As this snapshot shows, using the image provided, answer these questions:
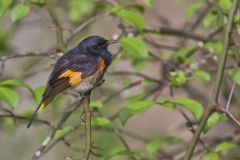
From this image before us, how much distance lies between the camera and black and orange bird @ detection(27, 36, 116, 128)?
12.2 feet

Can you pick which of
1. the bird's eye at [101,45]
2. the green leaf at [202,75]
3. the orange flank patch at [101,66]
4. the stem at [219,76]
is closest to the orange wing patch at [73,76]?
the orange flank patch at [101,66]

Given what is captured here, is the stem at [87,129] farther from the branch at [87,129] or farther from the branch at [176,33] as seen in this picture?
the branch at [176,33]

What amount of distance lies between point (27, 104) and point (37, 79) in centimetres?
48

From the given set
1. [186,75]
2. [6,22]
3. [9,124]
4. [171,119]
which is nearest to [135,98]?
[186,75]

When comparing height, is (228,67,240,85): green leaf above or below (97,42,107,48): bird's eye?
above

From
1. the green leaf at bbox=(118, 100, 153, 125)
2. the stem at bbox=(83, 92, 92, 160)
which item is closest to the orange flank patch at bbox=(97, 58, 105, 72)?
the green leaf at bbox=(118, 100, 153, 125)

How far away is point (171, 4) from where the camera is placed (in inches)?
314

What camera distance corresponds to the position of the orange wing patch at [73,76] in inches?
150

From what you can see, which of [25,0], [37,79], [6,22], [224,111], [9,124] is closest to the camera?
[224,111]

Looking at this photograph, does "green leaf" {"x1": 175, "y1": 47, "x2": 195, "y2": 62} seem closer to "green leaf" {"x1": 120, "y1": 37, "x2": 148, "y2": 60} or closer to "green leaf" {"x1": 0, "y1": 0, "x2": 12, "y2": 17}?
"green leaf" {"x1": 120, "y1": 37, "x2": 148, "y2": 60}

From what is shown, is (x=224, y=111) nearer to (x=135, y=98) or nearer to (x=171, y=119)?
(x=135, y=98)

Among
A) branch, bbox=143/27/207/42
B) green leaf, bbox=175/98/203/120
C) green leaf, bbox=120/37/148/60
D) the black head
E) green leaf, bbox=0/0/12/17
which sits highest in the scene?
green leaf, bbox=0/0/12/17

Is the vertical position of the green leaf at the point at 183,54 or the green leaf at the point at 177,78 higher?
the green leaf at the point at 177,78

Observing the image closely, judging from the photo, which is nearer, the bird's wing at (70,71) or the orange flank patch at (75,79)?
the bird's wing at (70,71)
